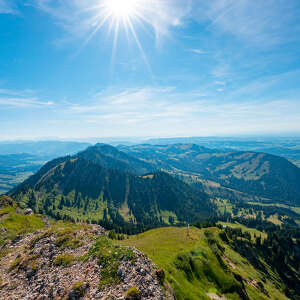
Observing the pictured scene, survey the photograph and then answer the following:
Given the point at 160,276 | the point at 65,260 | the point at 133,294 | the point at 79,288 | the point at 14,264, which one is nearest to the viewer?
the point at 133,294

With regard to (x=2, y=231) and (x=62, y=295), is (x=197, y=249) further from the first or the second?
(x=2, y=231)

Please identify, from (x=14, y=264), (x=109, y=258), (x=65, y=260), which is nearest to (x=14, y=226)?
(x=14, y=264)

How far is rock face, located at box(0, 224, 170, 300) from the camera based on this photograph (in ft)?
75.5

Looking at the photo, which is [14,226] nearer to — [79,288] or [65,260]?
[65,260]

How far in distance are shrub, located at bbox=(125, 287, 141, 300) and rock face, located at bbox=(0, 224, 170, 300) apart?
11 centimetres

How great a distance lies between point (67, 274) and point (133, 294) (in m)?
13.4

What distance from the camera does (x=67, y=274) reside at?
2705 cm

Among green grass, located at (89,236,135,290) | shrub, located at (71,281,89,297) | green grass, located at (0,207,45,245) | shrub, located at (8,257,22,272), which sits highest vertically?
green grass, located at (89,236,135,290)

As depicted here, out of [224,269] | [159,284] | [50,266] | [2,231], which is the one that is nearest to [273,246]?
[224,269]

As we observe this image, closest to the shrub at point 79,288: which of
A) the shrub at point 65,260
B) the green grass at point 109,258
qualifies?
the green grass at point 109,258

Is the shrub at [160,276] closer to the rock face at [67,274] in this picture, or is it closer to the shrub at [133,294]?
the rock face at [67,274]

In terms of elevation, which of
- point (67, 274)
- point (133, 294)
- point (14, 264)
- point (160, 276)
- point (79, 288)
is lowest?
point (14, 264)

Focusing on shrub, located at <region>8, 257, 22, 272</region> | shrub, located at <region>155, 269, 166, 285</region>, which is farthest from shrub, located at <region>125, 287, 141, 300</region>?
shrub, located at <region>8, 257, 22, 272</region>

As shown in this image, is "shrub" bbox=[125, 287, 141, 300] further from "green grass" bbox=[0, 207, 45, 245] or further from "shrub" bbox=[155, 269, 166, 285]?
"green grass" bbox=[0, 207, 45, 245]
